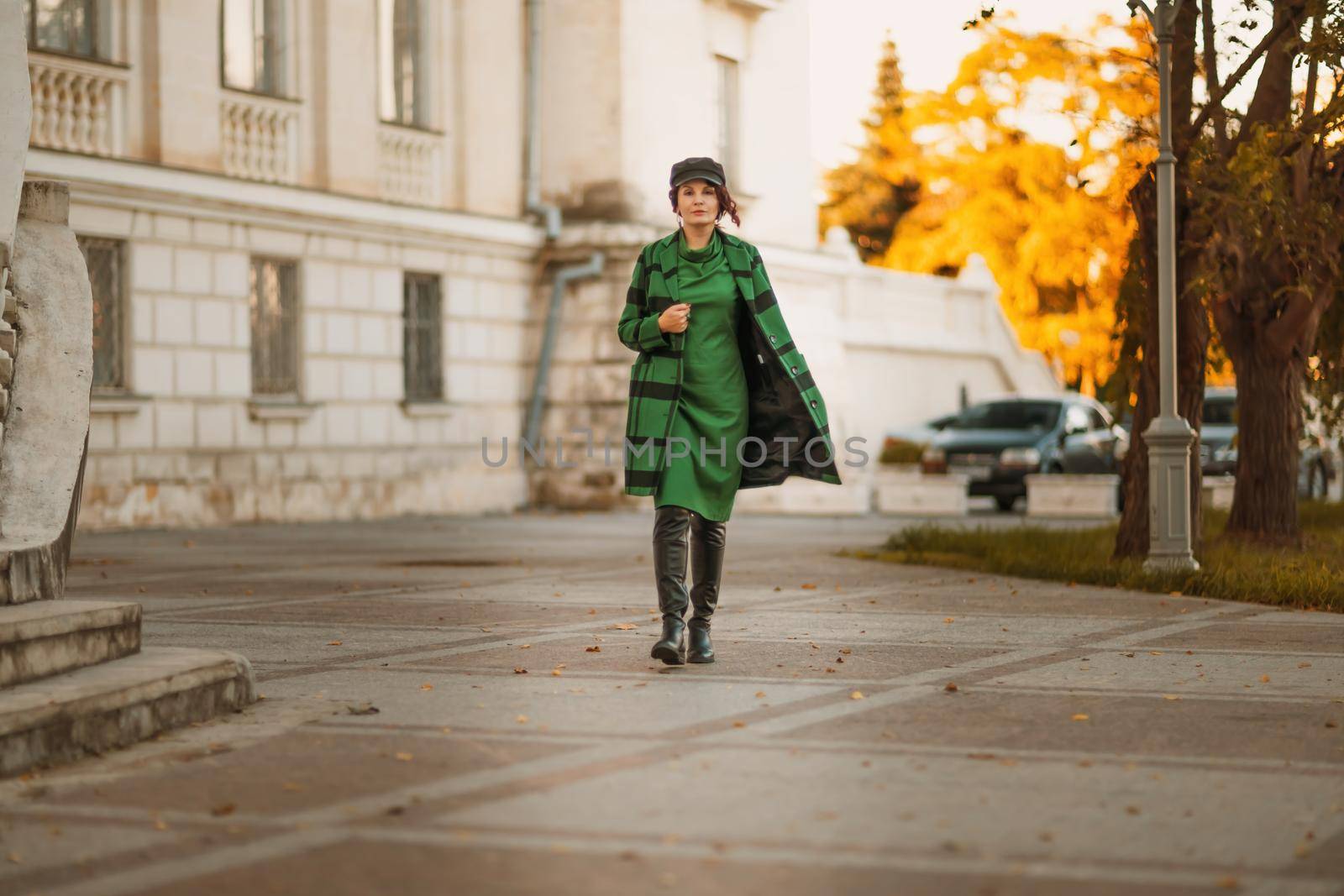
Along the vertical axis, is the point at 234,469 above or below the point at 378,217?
below

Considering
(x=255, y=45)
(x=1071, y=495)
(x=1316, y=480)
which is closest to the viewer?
(x=255, y=45)

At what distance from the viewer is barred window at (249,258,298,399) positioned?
22281mm

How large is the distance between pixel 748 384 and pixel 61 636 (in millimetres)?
3176

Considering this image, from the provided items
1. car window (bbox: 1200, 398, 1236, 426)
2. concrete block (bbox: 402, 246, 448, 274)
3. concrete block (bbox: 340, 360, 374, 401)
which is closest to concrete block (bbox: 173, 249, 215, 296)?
concrete block (bbox: 340, 360, 374, 401)

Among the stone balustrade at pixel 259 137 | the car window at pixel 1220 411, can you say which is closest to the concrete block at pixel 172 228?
the stone balustrade at pixel 259 137

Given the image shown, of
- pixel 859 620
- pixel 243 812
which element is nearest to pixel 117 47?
pixel 859 620

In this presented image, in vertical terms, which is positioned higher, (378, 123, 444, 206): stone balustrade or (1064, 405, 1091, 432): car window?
(378, 123, 444, 206): stone balustrade

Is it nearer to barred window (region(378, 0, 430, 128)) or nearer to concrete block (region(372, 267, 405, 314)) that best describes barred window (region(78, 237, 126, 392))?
concrete block (region(372, 267, 405, 314))

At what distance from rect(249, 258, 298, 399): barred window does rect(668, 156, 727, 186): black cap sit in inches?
569

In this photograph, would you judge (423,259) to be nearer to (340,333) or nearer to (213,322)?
(340,333)

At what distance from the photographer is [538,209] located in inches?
1035

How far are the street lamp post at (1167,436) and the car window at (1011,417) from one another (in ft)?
49.3

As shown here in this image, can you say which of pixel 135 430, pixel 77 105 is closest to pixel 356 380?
pixel 135 430

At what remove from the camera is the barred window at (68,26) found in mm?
19625
